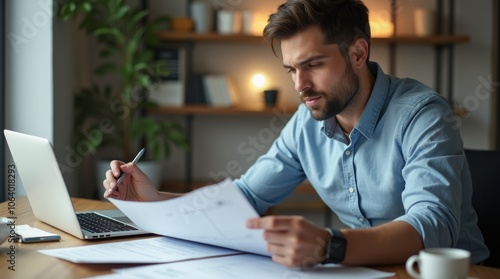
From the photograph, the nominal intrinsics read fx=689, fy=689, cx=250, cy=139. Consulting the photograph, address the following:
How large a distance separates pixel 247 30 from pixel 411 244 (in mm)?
2622

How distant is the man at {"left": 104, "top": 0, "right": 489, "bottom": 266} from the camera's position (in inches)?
53.7

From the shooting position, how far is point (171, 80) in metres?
3.74

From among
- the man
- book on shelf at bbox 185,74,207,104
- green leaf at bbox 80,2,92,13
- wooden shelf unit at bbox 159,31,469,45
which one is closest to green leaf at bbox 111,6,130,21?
green leaf at bbox 80,2,92,13

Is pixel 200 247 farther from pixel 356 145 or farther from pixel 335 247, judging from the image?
pixel 356 145

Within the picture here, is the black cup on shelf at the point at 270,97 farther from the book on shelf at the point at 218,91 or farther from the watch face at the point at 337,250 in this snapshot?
the watch face at the point at 337,250

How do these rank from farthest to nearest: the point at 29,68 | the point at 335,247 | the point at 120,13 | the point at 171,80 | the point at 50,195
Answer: the point at 171,80 → the point at 120,13 → the point at 29,68 → the point at 50,195 → the point at 335,247

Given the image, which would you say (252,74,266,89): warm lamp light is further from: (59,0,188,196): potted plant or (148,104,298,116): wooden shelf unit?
(59,0,188,196): potted plant

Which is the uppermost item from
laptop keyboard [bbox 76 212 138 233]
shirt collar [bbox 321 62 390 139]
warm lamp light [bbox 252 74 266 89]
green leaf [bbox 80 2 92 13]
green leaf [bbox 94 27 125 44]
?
green leaf [bbox 80 2 92 13]

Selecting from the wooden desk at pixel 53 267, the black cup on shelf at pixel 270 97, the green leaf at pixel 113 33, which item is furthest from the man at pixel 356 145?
the black cup on shelf at pixel 270 97

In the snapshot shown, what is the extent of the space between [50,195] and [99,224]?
13cm

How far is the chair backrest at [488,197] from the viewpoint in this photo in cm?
164

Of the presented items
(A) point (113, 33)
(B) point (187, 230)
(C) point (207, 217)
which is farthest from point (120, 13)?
(C) point (207, 217)

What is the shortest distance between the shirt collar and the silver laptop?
0.52m

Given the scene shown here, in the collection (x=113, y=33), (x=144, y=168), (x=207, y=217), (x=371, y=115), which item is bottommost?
(x=144, y=168)
